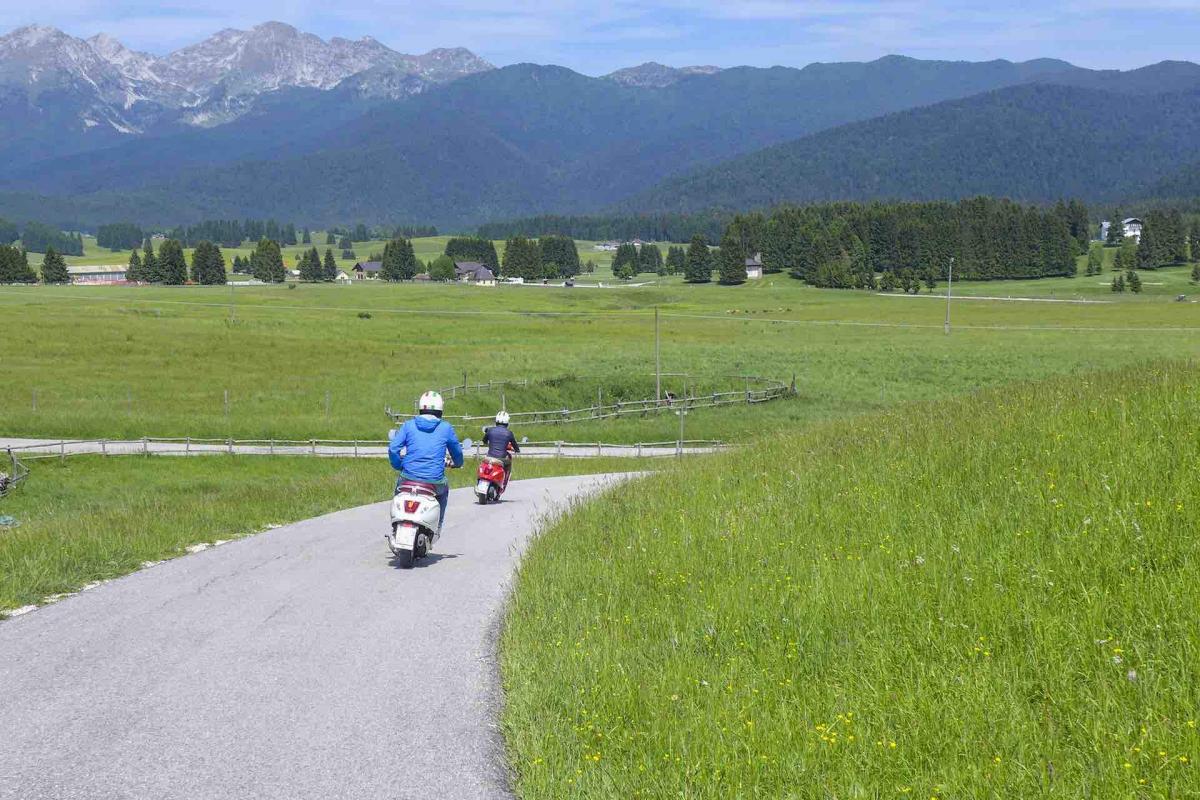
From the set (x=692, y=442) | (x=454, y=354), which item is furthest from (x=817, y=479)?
(x=454, y=354)

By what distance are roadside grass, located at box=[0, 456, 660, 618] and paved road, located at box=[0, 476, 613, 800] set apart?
923mm

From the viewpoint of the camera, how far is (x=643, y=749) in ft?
21.4

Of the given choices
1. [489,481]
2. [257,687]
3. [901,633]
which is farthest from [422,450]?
[489,481]

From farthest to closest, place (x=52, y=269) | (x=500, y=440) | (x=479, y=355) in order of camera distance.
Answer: (x=52, y=269) < (x=479, y=355) < (x=500, y=440)

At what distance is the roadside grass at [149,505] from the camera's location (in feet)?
41.3

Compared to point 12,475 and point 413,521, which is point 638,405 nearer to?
point 12,475

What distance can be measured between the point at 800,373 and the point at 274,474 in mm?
44704

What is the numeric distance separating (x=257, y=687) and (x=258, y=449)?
142ft

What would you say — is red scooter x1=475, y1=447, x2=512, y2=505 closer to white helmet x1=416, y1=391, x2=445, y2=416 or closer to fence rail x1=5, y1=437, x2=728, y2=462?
white helmet x1=416, y1=391, x2=445, y2=416

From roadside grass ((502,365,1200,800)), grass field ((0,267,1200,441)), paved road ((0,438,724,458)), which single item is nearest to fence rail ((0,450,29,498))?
paved road ((0,438,724,458))

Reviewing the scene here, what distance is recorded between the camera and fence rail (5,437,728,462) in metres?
45.7

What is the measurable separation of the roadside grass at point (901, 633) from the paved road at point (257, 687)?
19.8 inches

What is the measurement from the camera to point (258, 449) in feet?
163

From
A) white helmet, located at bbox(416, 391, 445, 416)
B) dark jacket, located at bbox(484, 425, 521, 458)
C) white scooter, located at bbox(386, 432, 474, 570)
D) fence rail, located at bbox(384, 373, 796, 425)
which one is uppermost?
white helmet, located at bbox(416, 391, 445, 416)
